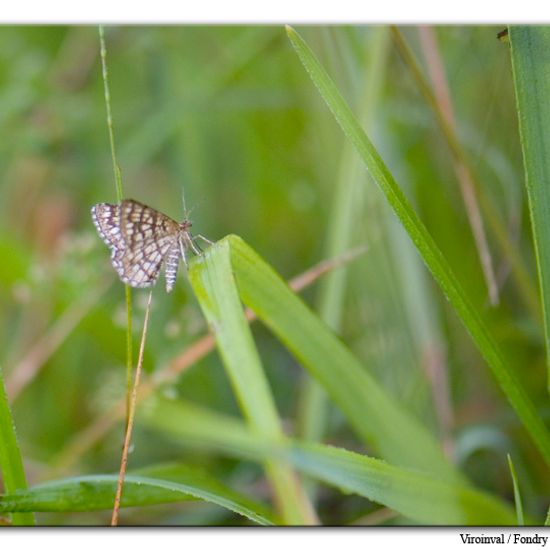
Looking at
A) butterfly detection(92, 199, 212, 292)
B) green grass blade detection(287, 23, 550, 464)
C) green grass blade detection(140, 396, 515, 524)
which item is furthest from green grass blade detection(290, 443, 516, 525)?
butterfly detection(92, 199, 212, 292)

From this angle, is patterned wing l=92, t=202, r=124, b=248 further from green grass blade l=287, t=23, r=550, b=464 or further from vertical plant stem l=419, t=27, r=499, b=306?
vertical plant stem l=419, t=27, r=499, b=306

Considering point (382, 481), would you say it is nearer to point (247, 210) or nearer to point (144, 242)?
point (144, 242)

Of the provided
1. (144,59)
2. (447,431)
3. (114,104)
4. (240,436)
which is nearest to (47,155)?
(114,104)

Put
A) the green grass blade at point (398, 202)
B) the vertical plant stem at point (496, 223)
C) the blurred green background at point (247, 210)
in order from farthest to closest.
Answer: the blurred green background at point (247, 210), the vertical plant stem at point (496, 223), the green grass blade at point (398, 202)

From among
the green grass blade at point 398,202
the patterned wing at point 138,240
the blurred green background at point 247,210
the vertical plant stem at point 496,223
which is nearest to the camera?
the green grass blade at point 398,202

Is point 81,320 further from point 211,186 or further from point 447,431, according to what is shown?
point 447,431

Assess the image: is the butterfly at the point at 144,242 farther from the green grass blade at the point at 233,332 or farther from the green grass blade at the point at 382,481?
the green grass blade at the point at 382,481

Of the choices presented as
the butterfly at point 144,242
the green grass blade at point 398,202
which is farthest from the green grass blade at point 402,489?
the butterfly at point 144,242
